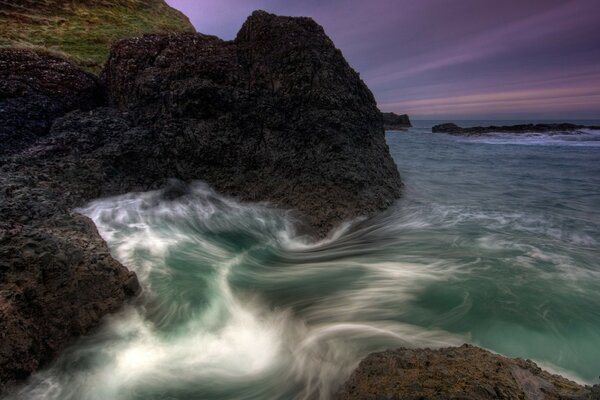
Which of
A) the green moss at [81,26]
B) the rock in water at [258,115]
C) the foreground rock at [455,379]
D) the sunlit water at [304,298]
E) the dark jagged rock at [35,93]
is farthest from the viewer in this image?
the green moss at [81,26]

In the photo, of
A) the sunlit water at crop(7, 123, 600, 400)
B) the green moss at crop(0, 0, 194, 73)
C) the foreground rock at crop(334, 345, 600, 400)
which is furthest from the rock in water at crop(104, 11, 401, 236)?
the foreground rock at crop(334, 345, 600, 400)

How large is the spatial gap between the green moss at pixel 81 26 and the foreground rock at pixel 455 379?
9.00 m

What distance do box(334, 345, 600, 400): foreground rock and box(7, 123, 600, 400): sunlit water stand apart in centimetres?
62

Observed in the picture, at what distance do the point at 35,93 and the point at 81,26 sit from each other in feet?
21.8

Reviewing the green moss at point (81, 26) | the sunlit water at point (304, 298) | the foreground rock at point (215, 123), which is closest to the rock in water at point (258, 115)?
the foreground rock at point (215, 123)

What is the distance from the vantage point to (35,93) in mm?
6562

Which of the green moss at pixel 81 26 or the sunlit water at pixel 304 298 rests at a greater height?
the green moss at pixel 81 26

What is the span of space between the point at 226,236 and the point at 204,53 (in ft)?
13.3

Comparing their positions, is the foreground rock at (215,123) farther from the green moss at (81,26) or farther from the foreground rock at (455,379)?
the foreground rock at (455,379)

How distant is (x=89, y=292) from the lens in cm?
334

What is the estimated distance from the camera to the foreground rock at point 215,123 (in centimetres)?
606

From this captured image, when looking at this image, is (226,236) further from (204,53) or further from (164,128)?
(204,53)

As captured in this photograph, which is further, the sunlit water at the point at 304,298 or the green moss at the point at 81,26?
the green moss at the point at 81,26

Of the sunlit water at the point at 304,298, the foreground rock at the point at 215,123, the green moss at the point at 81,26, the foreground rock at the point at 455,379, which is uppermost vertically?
the green moss at the point at 81,26
